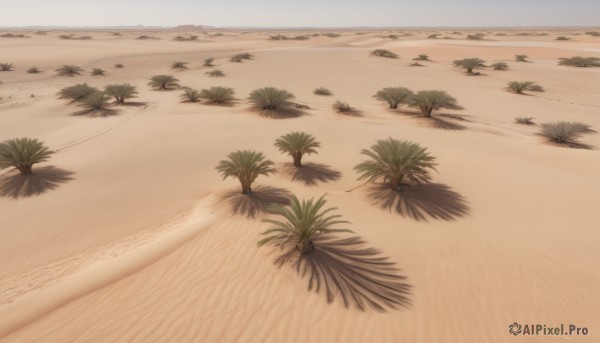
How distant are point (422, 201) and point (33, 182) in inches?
380

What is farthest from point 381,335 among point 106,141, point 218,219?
point 106,141

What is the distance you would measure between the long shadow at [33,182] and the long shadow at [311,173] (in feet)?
19.1

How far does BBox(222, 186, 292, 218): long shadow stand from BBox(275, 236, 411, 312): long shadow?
1.59 metres

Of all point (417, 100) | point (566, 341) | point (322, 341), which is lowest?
point (322, 341)

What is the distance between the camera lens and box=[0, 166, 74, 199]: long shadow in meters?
7.80

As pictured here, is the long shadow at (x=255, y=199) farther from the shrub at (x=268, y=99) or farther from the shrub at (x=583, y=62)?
the shrub at (x=583, y=62)

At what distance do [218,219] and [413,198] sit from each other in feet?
14.2

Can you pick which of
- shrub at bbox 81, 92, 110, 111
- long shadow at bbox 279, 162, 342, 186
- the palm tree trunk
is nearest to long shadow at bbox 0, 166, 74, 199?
long shadow at bbox 279, 162, 342, 186

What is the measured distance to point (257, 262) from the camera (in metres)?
5.18

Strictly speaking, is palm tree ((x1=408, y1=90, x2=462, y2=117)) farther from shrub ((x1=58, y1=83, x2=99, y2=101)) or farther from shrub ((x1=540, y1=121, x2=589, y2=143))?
shrub ((x1=58, y1=83, x2=99, y2=101))

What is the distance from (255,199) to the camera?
722 centimetres

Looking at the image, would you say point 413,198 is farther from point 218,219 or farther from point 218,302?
point 218,302

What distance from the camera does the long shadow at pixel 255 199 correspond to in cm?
675

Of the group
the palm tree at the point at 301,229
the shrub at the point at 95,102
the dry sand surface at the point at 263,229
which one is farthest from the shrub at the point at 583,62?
the shrub at the point at 95,102
